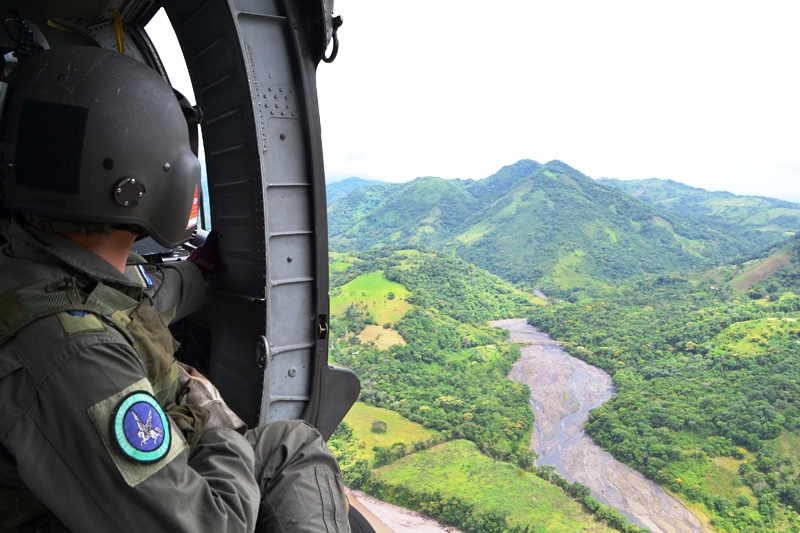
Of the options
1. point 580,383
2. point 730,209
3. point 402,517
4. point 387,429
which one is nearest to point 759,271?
point 580,383

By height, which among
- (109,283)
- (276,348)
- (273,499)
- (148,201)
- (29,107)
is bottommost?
(273,499)

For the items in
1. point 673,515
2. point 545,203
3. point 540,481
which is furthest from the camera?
point 545,203

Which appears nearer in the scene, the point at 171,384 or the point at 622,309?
the point at 171,384

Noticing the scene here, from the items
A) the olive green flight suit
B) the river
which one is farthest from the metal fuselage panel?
the river

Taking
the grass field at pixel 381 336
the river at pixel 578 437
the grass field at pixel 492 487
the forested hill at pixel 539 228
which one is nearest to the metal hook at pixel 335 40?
the grass field at pixel 492 487

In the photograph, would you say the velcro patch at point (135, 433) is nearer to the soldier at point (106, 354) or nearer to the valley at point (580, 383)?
the soldier at point (106, 354)

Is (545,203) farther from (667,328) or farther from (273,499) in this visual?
(273,499)

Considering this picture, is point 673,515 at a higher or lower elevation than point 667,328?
lower

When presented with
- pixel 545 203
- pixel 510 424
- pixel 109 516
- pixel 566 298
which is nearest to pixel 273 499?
pixel 109 516
